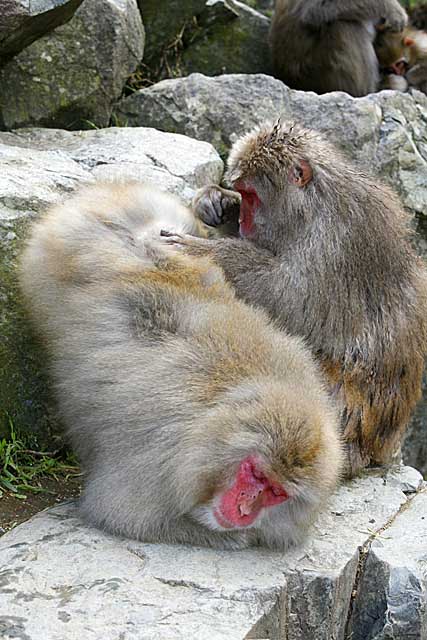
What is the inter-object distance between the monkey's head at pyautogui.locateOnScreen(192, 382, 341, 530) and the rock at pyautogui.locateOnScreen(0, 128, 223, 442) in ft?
3.62

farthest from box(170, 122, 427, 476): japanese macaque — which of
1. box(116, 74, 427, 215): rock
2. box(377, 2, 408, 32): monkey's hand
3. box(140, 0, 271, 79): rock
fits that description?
box(377, 2, 408, 32): monkey's hand

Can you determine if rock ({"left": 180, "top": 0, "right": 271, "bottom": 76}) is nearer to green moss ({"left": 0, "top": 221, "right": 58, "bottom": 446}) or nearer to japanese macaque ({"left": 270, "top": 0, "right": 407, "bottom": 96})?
japanese macaque ({"left": 270, "top": 0, "right": 407, "bottom": 96})

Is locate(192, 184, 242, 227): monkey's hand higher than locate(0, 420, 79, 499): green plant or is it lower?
higher

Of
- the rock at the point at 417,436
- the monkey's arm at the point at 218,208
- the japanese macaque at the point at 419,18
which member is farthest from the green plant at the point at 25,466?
the japanese macaque at the point at 419,18

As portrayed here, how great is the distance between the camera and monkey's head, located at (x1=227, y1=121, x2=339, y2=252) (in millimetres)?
3920

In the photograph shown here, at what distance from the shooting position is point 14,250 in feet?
12.6

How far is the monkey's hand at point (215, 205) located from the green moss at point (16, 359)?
2.56 ft

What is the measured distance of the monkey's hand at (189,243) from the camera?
143 inches

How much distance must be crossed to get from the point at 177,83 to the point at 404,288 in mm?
2968

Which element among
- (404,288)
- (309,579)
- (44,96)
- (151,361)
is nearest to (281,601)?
(309,579)

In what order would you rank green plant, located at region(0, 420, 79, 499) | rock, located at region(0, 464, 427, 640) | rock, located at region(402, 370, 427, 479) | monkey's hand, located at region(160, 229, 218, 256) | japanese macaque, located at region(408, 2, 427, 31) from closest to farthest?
rock, located at region(0, 464, 427, 640)
monkey's hand, located at region(160, 229, 218, 256)
green plant, located at region(0, 420, 79, 499)
rock, located at region(402, 370, 427, 479)
japanese macaque, located at region(408, 2, 427, 31)

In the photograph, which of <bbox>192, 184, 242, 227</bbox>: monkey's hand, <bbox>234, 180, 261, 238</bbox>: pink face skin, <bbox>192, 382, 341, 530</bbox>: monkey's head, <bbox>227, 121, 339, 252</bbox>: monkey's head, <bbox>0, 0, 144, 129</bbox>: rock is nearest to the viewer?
<bbox>192, 382, 341, 530</bbox>: monkey's head

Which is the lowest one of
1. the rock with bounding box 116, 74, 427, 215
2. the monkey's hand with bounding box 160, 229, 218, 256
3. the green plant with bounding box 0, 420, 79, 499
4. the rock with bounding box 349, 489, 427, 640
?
the green plant with bounding box 0, 420, 79, 499

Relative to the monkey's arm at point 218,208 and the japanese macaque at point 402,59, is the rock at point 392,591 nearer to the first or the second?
the monkey's arm at point 218,208
